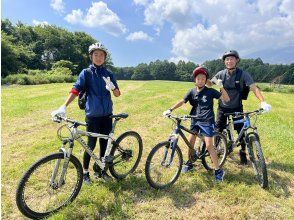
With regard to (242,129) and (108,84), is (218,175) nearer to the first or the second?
(242,129)

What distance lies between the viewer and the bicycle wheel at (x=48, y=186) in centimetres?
484

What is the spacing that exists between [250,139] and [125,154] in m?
2.65

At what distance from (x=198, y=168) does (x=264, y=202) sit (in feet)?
5.99

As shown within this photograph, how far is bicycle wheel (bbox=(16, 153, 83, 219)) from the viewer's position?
4.84 metres

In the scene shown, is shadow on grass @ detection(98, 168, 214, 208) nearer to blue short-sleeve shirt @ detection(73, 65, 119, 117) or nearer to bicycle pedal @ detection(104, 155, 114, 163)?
bicycle pedal @ detection(104, 155, 114, 163)

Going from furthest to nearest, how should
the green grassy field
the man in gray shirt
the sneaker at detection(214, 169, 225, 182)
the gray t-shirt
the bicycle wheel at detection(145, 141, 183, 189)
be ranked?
the gray t-shirt, the man in gray shirt, the sneaker at detection(214, 169, 225, 182), the bicycle wheel at detection(145, 141, 183, 189), the green grassy field

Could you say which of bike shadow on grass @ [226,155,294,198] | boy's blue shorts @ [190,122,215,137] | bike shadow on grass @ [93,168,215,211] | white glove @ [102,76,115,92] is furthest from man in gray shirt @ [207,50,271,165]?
white glove @ [102,76,115,92]

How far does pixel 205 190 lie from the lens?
625 centimetres

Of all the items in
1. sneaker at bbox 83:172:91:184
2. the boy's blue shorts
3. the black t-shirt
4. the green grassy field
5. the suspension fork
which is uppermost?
the black t-shirt

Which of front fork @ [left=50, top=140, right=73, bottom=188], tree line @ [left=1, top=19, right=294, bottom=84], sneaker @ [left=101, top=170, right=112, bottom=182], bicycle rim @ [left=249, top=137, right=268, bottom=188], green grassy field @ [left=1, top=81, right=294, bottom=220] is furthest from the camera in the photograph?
tree line @ [left=1, top=19, right=294, bottom=84]

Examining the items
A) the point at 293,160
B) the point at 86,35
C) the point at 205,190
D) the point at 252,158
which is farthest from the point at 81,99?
the point at 86,35

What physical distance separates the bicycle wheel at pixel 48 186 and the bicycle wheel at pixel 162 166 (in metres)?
1.35

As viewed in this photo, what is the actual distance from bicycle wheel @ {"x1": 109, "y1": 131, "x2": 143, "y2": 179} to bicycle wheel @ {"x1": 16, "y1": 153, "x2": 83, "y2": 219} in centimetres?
98

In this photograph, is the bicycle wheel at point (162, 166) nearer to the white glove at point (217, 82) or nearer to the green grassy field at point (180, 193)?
the green grassy field at point (180, 193)
